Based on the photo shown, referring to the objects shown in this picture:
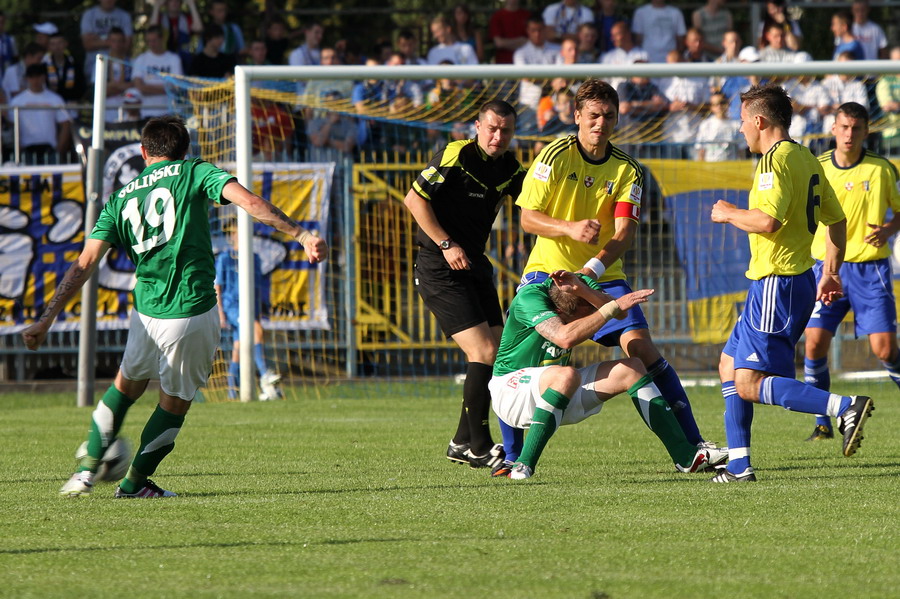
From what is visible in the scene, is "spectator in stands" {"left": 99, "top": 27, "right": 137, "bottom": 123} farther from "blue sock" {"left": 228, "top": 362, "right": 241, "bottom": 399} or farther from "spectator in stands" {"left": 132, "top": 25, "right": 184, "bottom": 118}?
"blue sock" {"left": 228, "top": 362, "right": 241, "bottom": 399}

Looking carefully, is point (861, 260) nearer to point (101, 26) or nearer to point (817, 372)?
point (817, 372)

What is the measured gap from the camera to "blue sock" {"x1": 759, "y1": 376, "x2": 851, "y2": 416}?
668 cm

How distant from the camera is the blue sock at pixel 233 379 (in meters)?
13.2

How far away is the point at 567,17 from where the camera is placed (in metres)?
18.6

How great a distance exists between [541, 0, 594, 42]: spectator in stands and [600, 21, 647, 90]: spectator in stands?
29.6 inches

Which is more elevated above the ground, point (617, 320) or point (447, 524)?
point (617, 320)

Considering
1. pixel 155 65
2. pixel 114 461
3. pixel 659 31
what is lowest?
pixel 114 461

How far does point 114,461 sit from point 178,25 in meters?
12.5

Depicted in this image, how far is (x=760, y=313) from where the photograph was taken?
677 cm

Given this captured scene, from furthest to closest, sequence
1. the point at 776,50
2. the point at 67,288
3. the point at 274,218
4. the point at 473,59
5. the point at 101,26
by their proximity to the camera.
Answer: the point at 101,26 < the point at 473,59 < the point at 776,50 < the point at 67,288 < the point at 274,218

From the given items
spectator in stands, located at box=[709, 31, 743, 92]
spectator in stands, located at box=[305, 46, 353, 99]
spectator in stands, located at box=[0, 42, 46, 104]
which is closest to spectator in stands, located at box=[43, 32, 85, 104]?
spectator in stands, located at box=[0, 42, 46, 104]

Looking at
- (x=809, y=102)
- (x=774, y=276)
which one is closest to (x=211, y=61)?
(x=809, y=102)

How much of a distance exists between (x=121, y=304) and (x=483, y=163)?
7.76 metres

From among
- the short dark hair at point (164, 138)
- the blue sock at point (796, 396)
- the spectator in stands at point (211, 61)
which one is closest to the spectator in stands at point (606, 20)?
the spectator in stands at point (211, 61)
